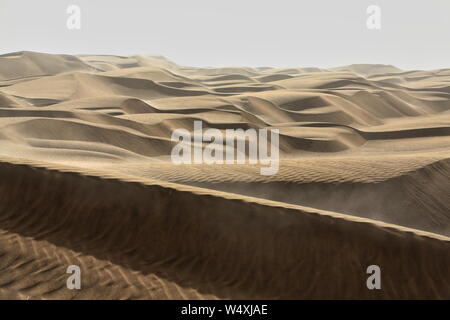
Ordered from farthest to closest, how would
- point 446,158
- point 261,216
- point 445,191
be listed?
point 446,158 < point 445,191 < point 261,216

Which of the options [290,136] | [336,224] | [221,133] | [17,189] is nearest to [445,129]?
[290,136]

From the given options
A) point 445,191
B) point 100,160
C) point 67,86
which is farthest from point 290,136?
point 67,86

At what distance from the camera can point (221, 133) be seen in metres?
21.1

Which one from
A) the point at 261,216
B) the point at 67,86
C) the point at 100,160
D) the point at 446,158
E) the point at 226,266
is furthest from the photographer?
the point at 67,86

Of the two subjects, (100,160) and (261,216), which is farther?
(100,160)

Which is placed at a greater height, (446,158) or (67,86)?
(67,86)

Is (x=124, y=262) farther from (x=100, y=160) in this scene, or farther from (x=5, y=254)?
(x=100, y=160)

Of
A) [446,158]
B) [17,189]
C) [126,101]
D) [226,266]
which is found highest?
[126,101]

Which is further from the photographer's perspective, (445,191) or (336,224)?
(445,191)

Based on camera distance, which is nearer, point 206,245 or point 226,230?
point 206,245

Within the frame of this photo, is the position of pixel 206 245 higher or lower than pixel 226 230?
lower

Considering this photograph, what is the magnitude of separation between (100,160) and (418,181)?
9151 millimetres

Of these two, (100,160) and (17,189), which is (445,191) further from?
(100,160)

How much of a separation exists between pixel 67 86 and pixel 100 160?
74.4 ft
